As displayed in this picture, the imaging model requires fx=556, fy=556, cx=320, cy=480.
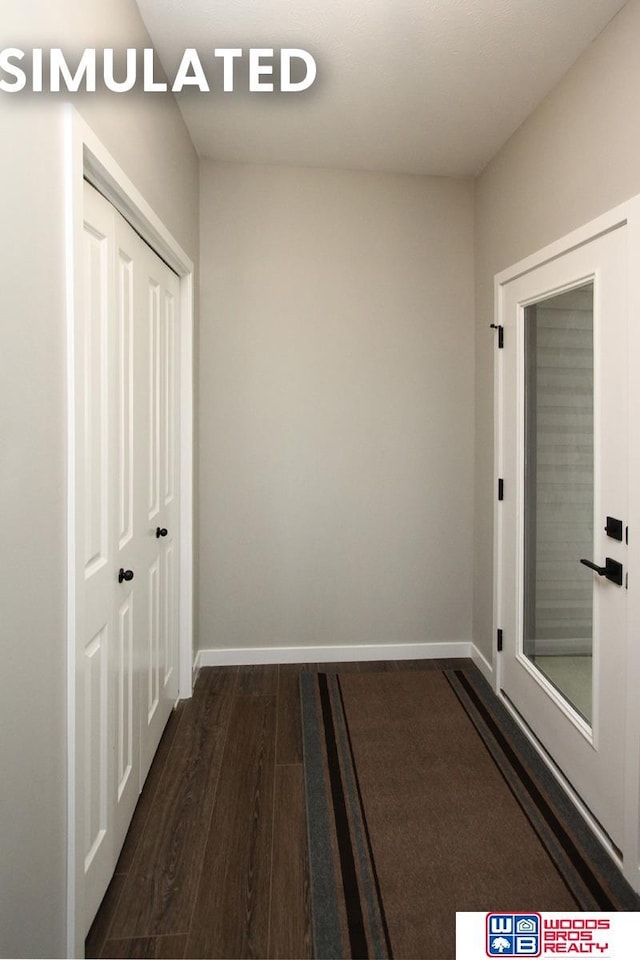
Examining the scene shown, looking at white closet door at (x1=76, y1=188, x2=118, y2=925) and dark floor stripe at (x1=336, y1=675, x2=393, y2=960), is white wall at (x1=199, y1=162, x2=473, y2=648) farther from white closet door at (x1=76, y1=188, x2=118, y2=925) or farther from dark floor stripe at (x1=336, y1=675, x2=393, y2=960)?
white closet door at (x1=76, y1=188, x2=118, y2=925)

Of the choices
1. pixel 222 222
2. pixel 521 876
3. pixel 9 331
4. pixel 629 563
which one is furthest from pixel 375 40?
pixel 521 876

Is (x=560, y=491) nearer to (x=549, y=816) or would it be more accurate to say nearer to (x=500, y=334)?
(x=500, y=334)

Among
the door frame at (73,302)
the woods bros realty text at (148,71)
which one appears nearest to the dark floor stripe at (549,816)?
the door frame at (73,302)

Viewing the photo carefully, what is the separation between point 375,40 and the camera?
2023 millimetres

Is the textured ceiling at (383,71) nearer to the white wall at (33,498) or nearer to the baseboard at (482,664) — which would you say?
the white wall at (33,498)

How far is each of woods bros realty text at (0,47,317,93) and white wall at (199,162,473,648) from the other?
2.67 feet

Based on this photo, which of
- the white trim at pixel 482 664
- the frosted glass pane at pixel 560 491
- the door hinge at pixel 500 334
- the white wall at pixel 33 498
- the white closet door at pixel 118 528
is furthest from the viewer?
the white trim at pixel 482 664

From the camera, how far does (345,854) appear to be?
1808mm

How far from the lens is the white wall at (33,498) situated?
102 centimetres

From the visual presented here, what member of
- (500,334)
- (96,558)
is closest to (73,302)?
(96,558)

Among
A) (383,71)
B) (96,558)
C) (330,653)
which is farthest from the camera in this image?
(330,653)

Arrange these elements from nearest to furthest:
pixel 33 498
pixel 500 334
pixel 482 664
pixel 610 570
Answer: pixel 33 498 → pixel 610 570 → pixel 500 334 → pixel 482 664

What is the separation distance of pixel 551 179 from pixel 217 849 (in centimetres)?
279

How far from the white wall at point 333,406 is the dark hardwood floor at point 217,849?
0.80 meters
